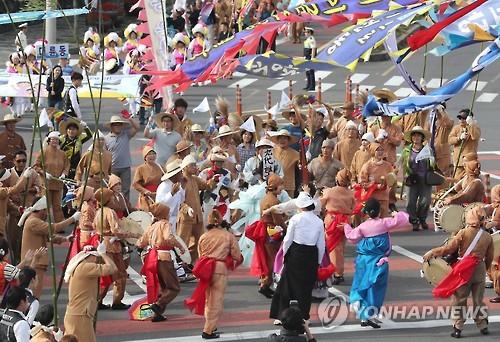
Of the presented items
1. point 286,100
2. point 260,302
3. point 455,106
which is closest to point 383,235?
point 260,302

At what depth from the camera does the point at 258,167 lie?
18.6 m

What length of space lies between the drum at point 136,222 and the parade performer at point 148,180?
179 centimetres

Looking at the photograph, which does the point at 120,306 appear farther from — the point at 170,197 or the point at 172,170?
the point at 172,170

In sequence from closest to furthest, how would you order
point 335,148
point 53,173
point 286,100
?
1. point 53,173
2. point 335,148
3. point 286,100

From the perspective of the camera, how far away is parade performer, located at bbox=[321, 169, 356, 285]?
16688 millimetres

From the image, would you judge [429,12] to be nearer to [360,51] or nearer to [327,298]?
[360,51]

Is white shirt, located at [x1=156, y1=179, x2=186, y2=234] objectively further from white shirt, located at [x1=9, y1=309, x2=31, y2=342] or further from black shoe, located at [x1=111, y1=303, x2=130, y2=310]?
white shirt, located at [x1=9, y1=309, x2=31, y2=342]

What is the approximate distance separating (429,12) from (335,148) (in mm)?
4670

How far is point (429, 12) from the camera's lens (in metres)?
16.4

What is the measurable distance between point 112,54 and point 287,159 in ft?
45.5

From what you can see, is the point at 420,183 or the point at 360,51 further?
the point at 420,183

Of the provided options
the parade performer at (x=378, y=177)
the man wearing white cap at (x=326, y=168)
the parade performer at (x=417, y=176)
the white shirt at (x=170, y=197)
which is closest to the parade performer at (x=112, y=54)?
the parade performer at (x=417, y=176)

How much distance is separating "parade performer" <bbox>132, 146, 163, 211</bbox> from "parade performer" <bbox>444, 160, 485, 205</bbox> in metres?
4.18

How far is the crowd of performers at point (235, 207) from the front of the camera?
14562 mm
